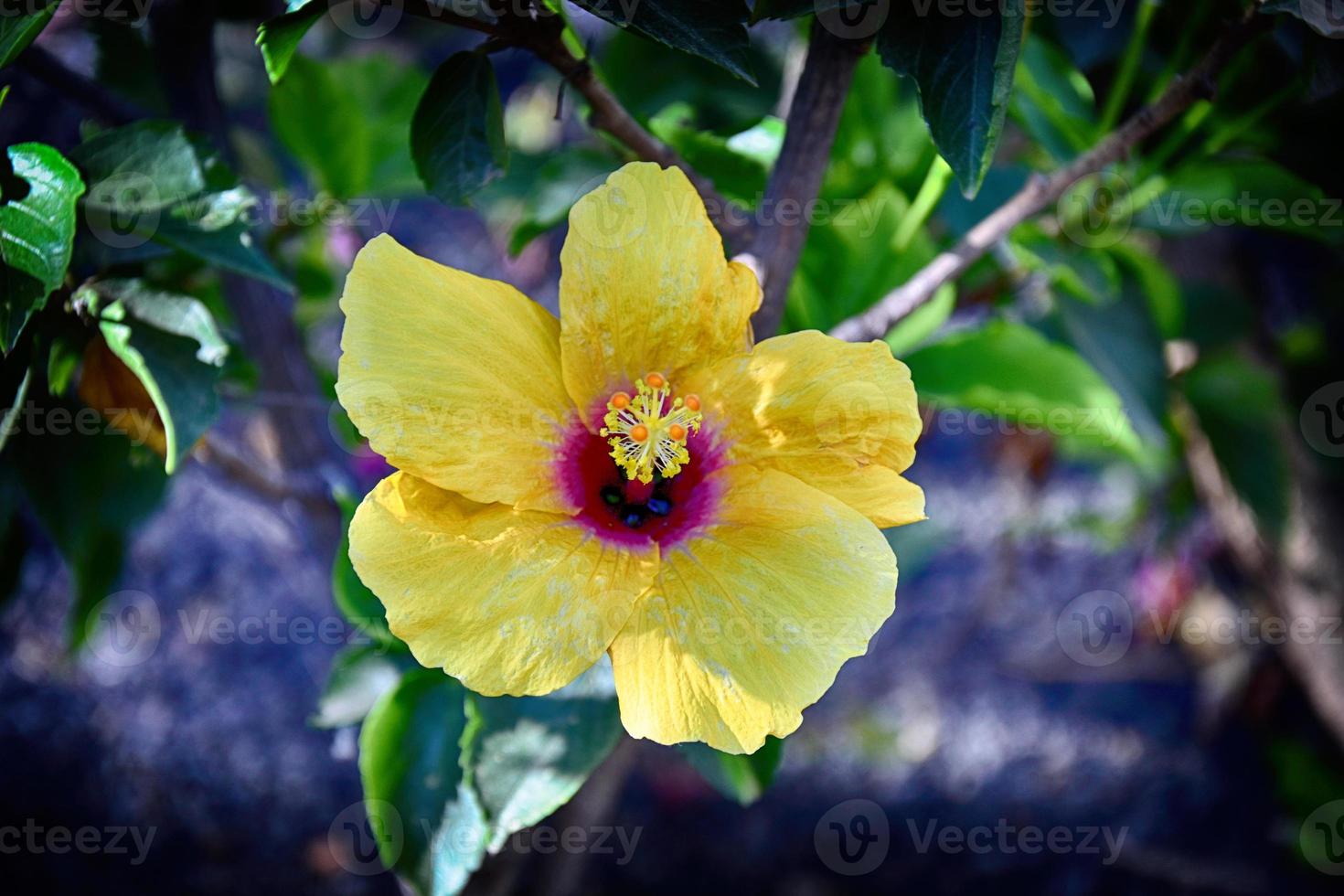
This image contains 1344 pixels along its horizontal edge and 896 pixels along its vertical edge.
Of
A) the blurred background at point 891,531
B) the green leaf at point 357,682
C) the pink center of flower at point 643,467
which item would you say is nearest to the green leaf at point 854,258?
the blurred background at point 891,531

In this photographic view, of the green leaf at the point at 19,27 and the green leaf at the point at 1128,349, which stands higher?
the green leaf at the point at 19,27

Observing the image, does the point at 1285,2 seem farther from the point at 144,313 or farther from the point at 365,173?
the point at 365,173

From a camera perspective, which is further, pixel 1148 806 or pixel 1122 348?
pixel 1148 806

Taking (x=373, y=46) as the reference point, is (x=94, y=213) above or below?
above

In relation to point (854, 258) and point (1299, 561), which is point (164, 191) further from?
point (1299, 561)

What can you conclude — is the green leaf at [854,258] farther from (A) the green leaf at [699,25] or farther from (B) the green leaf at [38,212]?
(B) the green leaf at [38,212]

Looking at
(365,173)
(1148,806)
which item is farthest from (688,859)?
(365,173)
